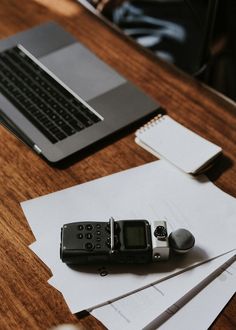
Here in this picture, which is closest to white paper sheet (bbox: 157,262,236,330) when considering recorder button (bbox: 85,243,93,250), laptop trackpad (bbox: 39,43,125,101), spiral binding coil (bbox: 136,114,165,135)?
recorder button (bbox: 85,243,93,250)

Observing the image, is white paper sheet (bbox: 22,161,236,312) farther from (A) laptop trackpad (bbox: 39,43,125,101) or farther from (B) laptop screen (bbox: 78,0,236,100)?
(B) laptop screen (bbox: 78,0,236,100)

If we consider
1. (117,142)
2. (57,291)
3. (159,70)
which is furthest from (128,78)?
(57,291)

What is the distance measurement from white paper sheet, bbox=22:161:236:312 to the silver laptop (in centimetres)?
10

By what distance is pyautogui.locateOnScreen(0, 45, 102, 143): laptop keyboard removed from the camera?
97cm

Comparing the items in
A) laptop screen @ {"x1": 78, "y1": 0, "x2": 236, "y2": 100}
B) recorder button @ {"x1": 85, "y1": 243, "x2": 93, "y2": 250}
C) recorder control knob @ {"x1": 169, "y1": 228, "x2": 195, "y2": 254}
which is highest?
recorder control knob @ {"x1": 169, "y1": 228, "x2": 195, "y2": 254}

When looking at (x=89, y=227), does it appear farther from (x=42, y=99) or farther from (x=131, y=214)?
(x=42, y=99)

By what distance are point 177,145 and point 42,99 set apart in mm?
289

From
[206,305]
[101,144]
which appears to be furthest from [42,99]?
[206,305]

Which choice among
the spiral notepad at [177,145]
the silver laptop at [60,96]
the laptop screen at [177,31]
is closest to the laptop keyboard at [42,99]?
the silver laptop at [60,96]

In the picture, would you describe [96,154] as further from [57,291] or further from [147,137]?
[57,291]

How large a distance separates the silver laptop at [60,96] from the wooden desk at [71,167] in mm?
31

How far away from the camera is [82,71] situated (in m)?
1.11

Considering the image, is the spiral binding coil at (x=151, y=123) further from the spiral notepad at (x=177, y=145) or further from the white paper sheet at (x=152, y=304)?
the white paper sheet at (x=152, y=304)

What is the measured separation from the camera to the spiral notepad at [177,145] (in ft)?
3.02
